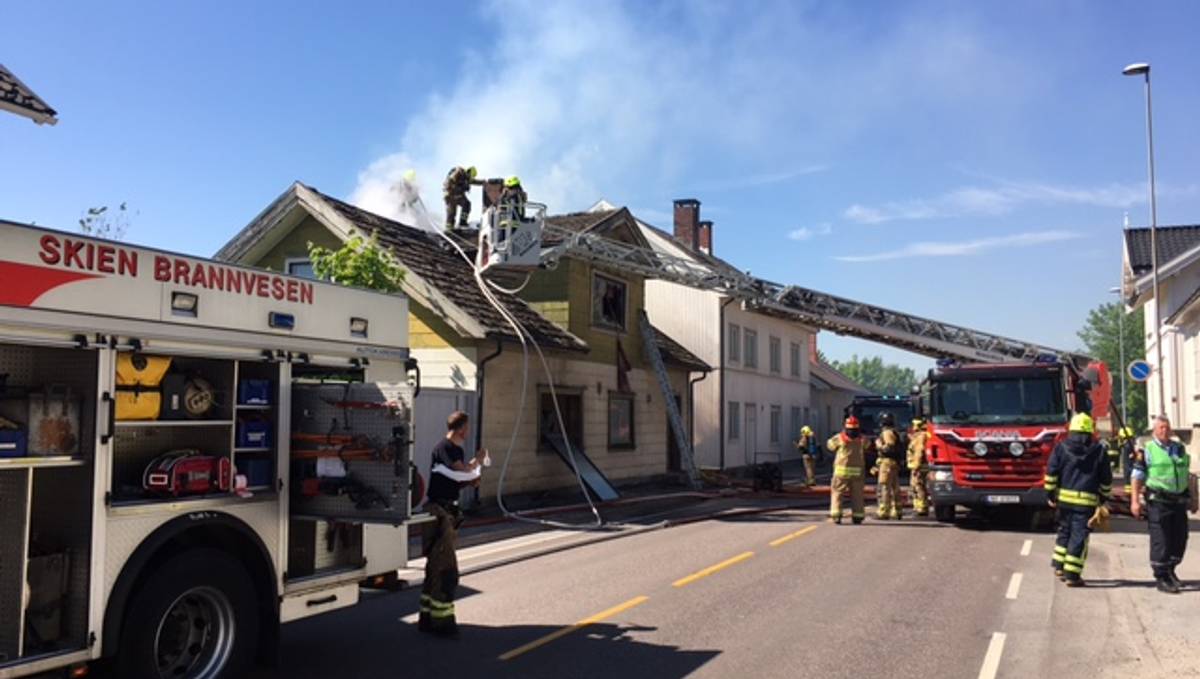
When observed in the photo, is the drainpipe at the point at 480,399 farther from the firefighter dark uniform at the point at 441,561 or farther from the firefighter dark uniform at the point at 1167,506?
the firefighter dark uniform at the point at 1167,506

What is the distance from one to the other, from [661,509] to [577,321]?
4829mm

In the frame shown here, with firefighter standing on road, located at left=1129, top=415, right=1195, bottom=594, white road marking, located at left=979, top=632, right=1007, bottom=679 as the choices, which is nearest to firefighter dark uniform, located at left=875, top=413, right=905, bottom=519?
firefighter standing on road, located at left=1129, top=415, right=1195, bottom=594

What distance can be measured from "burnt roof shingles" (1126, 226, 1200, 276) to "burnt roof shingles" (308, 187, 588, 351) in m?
20.4

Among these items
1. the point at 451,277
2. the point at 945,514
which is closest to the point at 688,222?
the point at 451,277

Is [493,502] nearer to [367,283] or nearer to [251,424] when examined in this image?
[367,283]

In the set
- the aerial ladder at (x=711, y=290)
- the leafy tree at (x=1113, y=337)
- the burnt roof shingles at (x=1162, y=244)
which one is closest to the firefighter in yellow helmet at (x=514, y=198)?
the aerial ladder at (x=711, y=290)

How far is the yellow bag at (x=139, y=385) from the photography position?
5582mm

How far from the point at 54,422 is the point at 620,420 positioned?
1792cm

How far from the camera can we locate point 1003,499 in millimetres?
14516

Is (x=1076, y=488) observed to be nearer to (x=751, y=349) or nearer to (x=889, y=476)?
(x=889, y=476)

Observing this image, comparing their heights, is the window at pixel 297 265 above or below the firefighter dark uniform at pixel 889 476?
above

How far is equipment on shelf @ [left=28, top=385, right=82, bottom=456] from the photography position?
16.7 feet

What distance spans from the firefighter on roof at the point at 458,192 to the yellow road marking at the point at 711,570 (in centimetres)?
1316

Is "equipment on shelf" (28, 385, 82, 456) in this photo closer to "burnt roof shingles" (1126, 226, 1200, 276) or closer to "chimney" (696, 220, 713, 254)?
"burnt roof shingles" (1126, 226, 1200, 276)
